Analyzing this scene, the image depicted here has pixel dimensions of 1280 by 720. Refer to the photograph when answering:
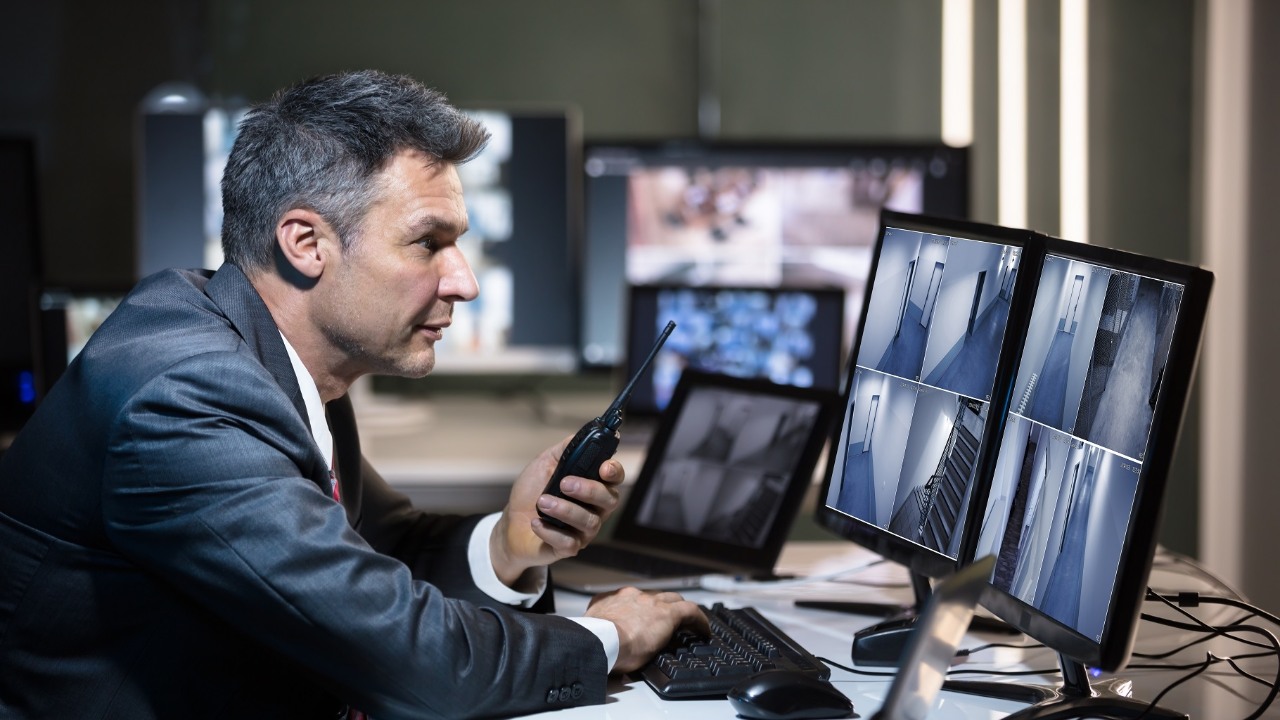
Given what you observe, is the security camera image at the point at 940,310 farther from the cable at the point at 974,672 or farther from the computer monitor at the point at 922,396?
the cable at the point at 974,672

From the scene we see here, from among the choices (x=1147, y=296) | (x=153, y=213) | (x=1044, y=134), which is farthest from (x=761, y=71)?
(x=1147, y=296)

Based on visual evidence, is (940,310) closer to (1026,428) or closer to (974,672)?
(1026,428)

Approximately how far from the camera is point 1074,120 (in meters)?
2.78

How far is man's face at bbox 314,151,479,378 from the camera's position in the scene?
1189mm

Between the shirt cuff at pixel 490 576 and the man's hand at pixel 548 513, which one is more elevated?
the man's hand at pixel 548 513

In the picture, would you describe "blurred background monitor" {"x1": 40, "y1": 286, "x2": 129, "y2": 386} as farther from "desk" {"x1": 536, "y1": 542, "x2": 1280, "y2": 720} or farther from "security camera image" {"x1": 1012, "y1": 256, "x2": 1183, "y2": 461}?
"security camera image" {"x1": 1012, "y1": 256, "x2": 1183, "y2": 461}

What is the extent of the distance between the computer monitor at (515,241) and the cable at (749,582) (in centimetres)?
111

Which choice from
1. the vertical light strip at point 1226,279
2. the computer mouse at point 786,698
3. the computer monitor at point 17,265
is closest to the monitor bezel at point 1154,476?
the computer mouse at point 786,698

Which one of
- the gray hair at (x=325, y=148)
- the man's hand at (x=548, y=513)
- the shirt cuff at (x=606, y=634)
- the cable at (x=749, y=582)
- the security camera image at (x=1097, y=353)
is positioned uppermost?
the gray hair at (x=325, y=148)

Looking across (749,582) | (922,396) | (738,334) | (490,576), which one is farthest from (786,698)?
(738,334)

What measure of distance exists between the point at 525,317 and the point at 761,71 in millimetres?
825

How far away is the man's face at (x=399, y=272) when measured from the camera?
1189mm

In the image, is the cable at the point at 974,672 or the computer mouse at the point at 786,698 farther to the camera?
the cable at the point at 974,672

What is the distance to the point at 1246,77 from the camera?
2.43 m
